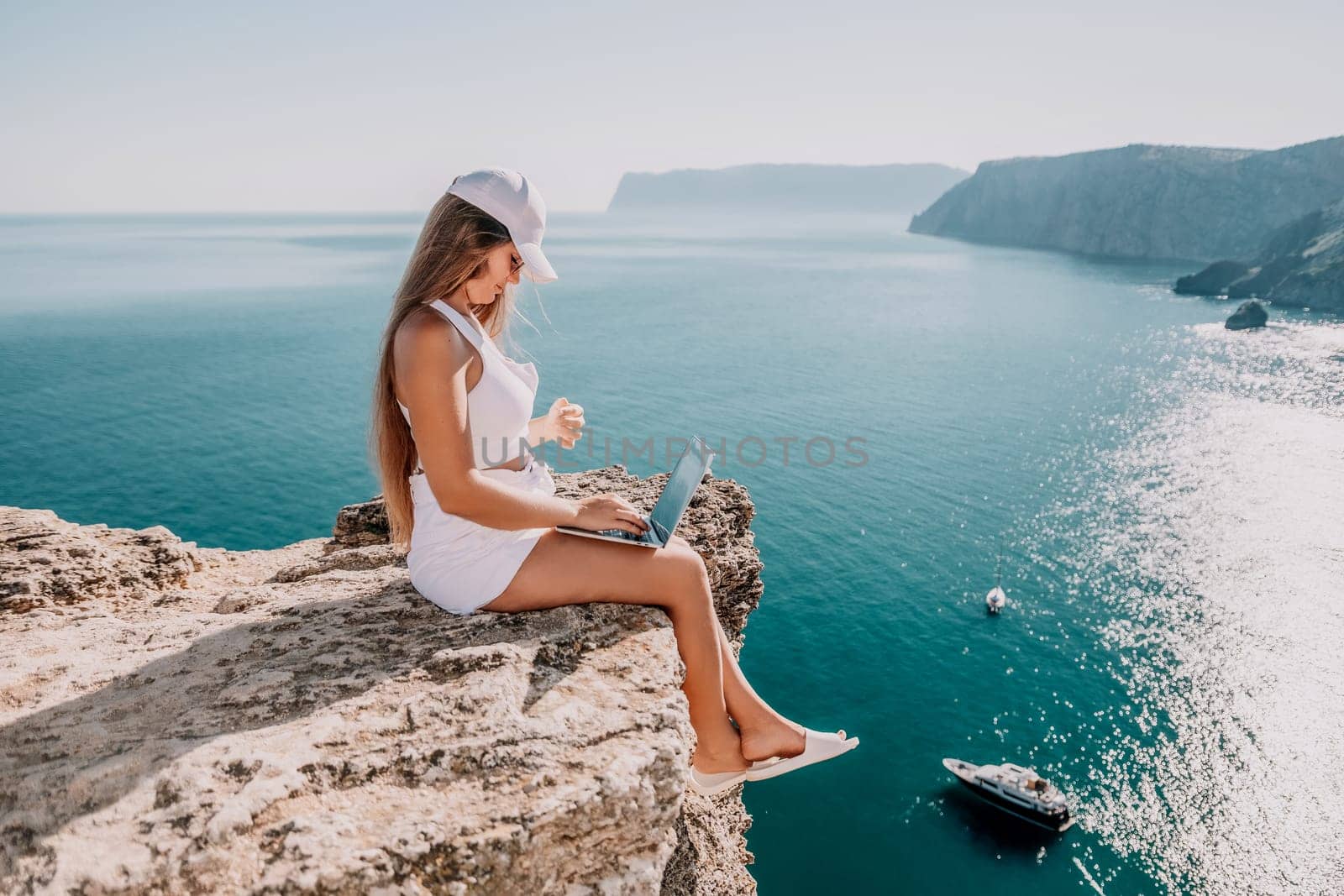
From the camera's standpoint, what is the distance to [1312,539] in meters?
43.4

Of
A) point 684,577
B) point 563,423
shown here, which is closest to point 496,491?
point 684,577

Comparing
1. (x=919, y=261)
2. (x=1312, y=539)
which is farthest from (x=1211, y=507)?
(x=919, y=261)

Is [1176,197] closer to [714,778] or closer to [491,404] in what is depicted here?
[714,778]

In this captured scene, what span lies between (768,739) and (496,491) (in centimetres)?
228

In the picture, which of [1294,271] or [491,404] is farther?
[1294,271]

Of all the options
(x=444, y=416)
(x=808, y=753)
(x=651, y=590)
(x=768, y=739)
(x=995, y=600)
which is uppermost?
(x=444, y=416)

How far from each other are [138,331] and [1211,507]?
85.8m

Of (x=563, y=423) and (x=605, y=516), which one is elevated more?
(x=563, y=423)

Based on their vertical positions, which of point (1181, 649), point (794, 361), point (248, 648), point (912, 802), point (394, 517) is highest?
point (394, 517)

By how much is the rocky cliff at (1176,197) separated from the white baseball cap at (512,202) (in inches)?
6754

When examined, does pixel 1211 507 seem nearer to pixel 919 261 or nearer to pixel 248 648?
pixel 248 648

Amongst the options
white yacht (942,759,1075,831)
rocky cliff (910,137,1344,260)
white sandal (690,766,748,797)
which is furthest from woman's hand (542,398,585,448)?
rocky cliff (910,137,1344,260)

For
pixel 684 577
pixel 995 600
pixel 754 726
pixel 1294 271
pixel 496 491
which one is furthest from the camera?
pixel 1294 271

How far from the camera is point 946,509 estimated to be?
44406 mm
